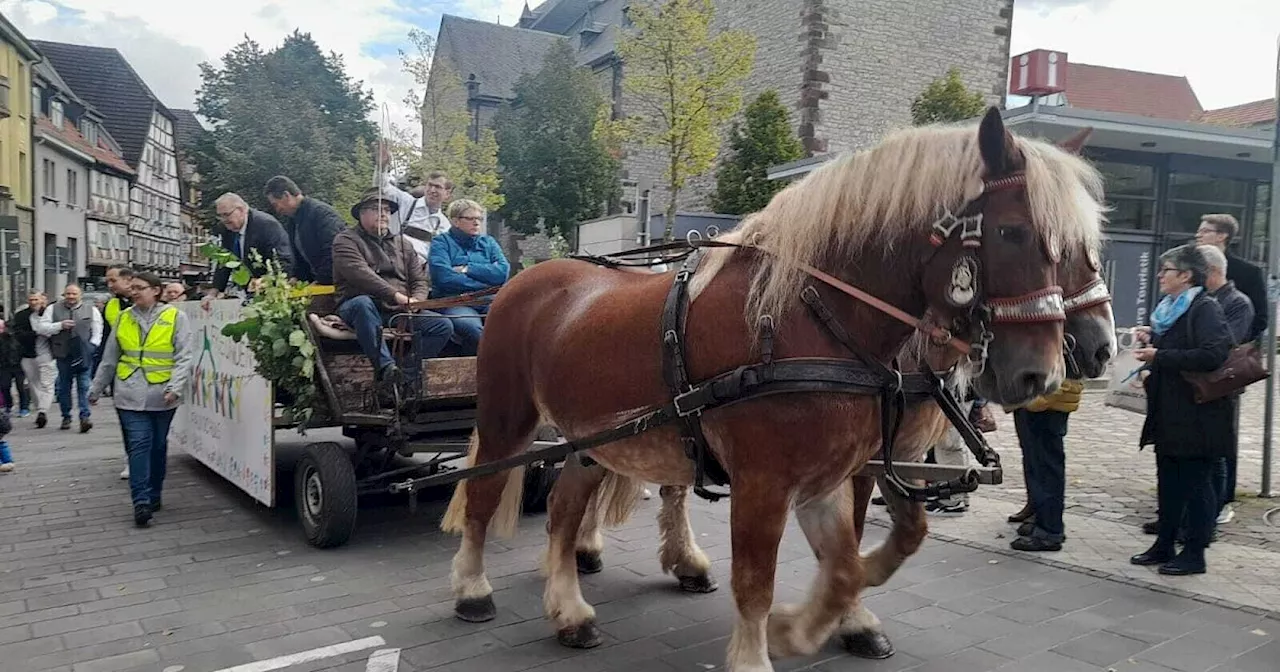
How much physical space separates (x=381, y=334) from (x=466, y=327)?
0.52 meters

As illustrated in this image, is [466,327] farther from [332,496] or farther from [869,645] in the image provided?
[869,645]

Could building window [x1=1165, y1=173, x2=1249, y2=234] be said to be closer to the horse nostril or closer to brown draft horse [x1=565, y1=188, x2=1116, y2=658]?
brown draft horse [x1=565, y1=188, x2=1116, y2=658]

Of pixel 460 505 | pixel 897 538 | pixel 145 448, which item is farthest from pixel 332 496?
pixel 897 538

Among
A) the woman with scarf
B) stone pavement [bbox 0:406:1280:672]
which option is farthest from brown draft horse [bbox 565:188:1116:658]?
the woman with scarf

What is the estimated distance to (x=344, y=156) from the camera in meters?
37.8

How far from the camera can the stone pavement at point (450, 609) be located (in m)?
3.54

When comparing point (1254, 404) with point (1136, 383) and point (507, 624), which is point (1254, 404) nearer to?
point (1136, 383)

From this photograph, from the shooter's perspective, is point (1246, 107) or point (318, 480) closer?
point (318, 480)

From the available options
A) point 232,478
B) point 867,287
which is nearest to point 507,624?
point 867,287

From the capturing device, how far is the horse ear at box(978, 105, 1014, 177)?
7.69 feet

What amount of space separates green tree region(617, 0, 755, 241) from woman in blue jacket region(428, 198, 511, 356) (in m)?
16.1

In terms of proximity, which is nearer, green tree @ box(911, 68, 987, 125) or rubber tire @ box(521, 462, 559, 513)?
rubber tire @ box(521, 462, 559, 513)

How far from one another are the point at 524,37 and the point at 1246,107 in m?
40.6

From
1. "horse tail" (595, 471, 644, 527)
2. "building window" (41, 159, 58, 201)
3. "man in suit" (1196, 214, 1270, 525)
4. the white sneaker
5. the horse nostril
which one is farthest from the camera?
"building window" (41, 159, 58, 201)
